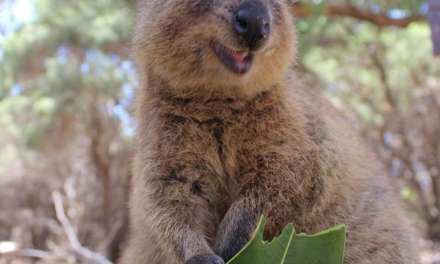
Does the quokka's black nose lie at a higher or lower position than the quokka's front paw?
higher

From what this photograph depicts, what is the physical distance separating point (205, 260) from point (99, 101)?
9730 mm

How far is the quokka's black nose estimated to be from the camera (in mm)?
2924

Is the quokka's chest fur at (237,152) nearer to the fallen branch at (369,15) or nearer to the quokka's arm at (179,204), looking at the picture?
the quokka's arm at (179,204)

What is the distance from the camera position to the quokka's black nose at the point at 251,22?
9.59ft

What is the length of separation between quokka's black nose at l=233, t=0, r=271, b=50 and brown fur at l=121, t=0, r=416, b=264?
23 cm

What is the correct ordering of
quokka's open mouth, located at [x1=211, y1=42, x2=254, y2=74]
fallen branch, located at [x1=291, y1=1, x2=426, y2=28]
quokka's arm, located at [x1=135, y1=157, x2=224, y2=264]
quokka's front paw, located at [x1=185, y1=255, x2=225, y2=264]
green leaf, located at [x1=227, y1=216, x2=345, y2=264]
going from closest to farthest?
green leaf, located at [x1=227, y1=216, x2=345, y2=264] → quokka's front paw, located at [x1=185, y1=255, x2=225, y2=264] → quokka's open mouth, located at [x1=211, y1=42, x2=254, y2=74] → quokka's arm, located at [x1=135, y1=157, x2=224, y2=264] → fallen branch, located at [x1=291, y1=1, x2=426, y2=28]

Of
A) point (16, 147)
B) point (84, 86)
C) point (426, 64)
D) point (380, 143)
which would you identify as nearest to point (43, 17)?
point (84, 86)

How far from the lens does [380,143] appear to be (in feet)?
40.5

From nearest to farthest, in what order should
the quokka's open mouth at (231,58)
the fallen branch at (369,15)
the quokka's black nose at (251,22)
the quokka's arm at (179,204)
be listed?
the quokka's black nose at (251,22) < the quokka's open mouth at (231,58) < the quokka's arm at (179,204) < the fallen branch at (369,15)

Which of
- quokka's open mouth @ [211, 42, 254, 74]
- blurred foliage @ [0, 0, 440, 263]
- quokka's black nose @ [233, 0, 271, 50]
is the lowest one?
blurred foliage @ [0, 0, 440, 263]

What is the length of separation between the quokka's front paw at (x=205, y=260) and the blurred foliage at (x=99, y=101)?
7371mm

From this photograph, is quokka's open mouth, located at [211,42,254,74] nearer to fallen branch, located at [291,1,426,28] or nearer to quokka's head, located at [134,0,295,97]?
quokka's head, located at [134,0,295,97]

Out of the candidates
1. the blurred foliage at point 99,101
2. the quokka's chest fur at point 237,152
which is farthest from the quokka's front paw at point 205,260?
the blurred foliage at point 99,101

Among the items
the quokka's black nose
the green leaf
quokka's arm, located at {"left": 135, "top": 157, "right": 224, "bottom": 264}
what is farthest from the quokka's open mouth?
the green leaf
